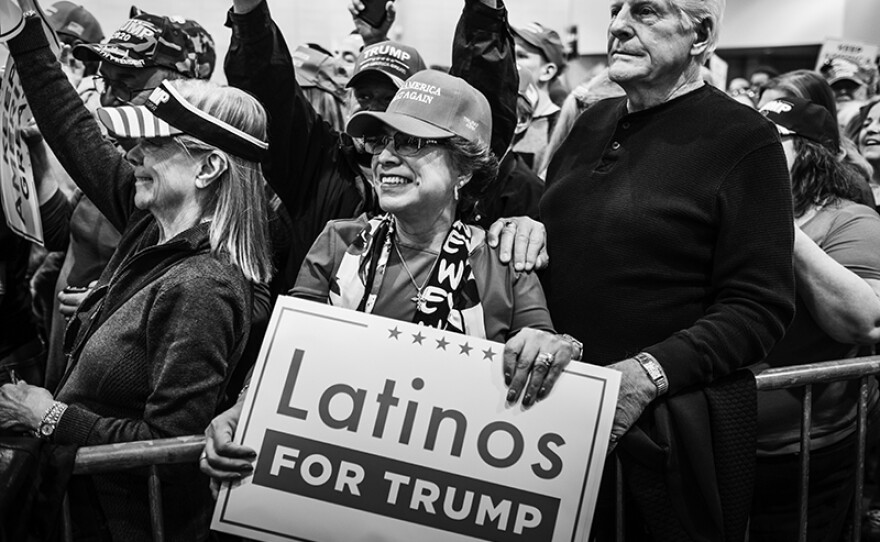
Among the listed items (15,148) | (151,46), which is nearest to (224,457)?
(15,148)

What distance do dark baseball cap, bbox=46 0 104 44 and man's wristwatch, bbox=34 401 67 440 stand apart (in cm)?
363

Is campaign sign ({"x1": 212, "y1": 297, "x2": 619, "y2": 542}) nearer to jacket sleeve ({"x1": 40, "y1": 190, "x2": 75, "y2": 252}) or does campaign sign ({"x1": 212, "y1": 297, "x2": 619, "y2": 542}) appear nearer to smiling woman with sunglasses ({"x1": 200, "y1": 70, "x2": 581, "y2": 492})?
smiling woman with sunglasses ({"x1": 200, "y1": 70, "x2": 581, "y2": 492})

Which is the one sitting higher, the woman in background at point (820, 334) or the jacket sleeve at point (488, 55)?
the jacket sleeve at point (488, 55)

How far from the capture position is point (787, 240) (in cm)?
198

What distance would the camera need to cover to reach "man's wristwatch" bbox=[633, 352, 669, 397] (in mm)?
1909

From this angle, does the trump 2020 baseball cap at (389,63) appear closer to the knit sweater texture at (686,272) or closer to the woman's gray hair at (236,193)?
the woman's gray hair at (236,193)

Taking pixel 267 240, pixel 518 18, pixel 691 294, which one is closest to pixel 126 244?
pixel 267 240

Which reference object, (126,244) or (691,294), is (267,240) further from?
(691,294)

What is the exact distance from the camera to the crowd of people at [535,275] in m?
1.98

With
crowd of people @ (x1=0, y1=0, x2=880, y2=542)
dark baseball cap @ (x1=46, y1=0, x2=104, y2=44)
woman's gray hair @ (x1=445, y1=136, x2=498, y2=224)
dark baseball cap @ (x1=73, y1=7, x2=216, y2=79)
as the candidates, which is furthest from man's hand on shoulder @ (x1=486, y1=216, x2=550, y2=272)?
dark baseball cap @ (x1=46, y1=0, x2=104, y2=44)

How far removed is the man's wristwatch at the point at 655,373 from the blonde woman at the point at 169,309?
985mm

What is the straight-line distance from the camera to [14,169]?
2.56m

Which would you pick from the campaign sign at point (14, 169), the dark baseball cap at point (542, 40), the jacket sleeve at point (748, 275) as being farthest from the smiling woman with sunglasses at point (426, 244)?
the dark baseball cap at point (542, 40)

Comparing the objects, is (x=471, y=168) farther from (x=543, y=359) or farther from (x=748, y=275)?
(x=748, y=275)
